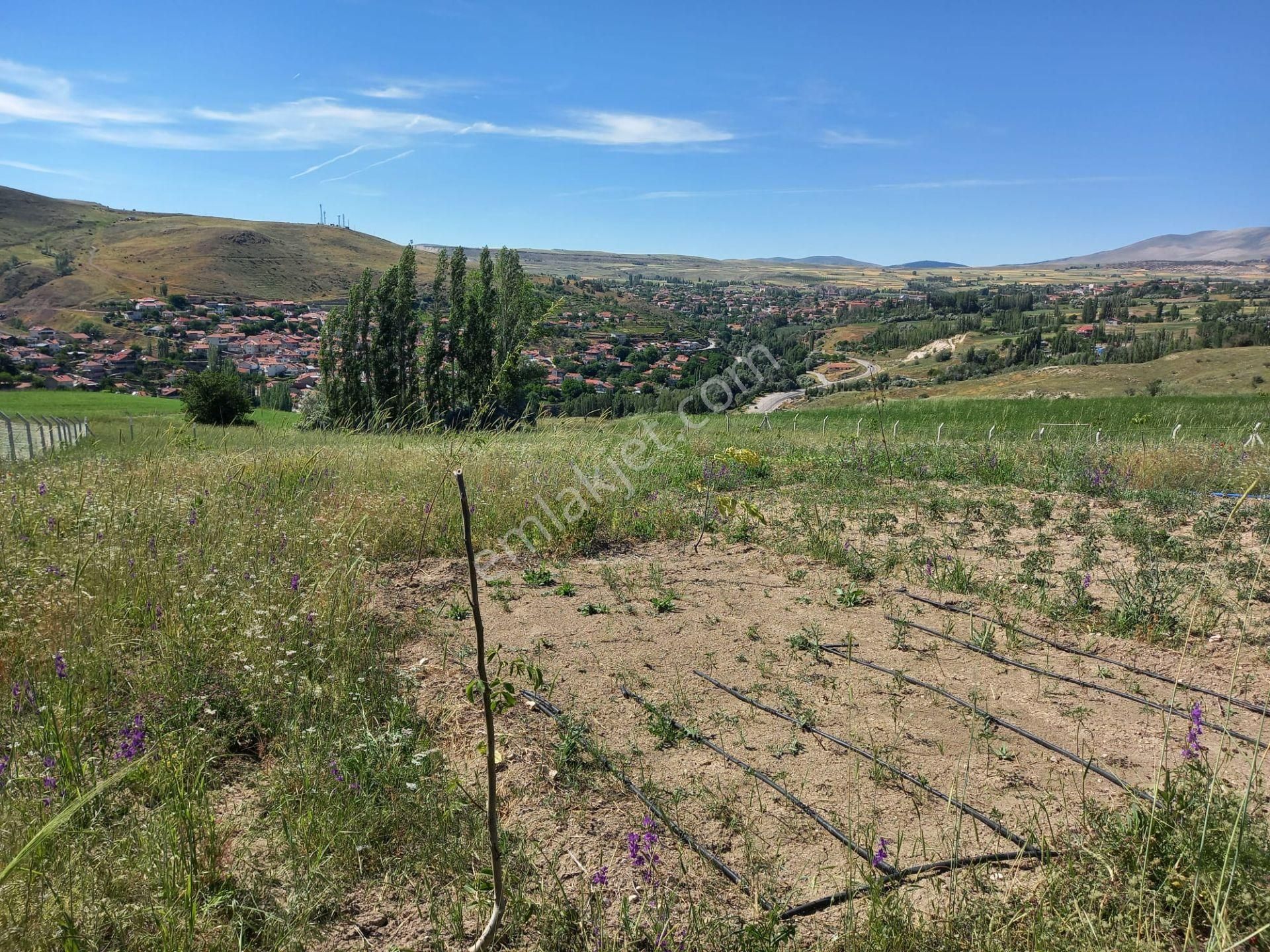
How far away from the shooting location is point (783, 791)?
2.52 meters

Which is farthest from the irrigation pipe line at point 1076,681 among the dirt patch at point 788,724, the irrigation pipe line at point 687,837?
the irrigation pipe line at point 687,837

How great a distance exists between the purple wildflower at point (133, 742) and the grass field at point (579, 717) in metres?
0.02

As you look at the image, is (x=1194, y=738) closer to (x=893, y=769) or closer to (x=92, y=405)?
(x=893, y=769)

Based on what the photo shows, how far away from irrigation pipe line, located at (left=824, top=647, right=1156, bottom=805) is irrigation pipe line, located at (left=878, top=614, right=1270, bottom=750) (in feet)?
0.83

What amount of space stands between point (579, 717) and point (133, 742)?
5.14ft

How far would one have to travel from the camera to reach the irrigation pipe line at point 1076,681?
280 cm

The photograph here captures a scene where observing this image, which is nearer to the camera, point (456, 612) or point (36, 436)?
point (456, 612)

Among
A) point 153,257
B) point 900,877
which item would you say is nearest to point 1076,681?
point 900,877

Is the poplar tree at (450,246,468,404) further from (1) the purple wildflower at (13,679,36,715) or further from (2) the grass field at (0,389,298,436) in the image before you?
(1) the purple wildflower at (13,679,36,715)

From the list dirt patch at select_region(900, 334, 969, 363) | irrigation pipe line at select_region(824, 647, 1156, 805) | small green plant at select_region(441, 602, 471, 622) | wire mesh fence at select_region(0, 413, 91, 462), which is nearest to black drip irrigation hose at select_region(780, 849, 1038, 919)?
irrigation pipe line at select_region(824, 647, 1156, 805)

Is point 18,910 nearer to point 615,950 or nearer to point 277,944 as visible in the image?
point 277,944

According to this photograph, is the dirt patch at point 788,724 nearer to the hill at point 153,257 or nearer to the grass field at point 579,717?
the grass field at point 579,717

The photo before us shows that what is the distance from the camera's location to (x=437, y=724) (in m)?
3.04

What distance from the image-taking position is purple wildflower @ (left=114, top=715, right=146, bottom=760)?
2363mm
